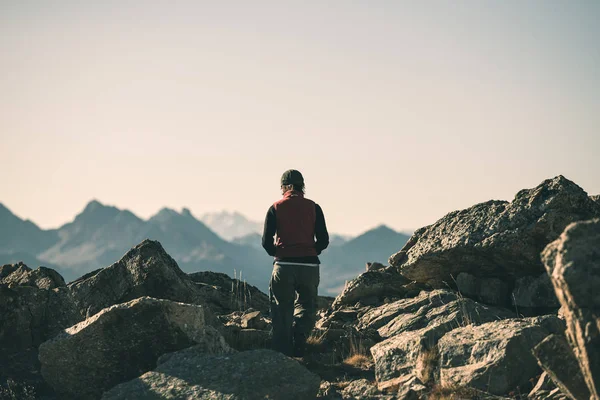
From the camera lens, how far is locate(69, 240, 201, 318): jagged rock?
1617cm

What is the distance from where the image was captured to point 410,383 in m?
10.6

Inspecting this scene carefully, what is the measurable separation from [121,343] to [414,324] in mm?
6376

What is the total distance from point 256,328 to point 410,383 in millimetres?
5966

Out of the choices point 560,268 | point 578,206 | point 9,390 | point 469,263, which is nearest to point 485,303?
point 469,263

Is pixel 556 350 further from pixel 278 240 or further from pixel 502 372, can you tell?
pixel 278 240

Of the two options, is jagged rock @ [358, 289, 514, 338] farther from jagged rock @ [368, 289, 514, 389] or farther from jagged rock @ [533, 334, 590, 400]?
jagged rock @ [533, 334, 590, 400]

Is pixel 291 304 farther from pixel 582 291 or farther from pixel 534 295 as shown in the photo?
pixel 582 291

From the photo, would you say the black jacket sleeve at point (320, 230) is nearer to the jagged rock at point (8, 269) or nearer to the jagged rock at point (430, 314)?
the jagged rock at point (430, 314)

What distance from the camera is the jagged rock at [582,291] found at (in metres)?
7.81

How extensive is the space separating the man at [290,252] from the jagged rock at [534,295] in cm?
444

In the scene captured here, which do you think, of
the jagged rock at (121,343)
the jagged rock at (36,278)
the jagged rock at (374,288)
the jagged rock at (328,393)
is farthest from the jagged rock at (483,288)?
the jagged rock at (36,278)

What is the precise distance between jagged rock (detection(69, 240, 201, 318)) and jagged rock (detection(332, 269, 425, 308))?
4.47 m

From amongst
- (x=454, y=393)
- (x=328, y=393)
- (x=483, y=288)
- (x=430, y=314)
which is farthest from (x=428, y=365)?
(x=483, y=288)

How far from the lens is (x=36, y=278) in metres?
17.0
